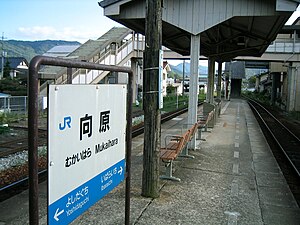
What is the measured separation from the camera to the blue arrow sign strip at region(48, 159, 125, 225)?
2.20 metres

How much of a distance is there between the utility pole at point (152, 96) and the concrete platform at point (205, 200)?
348 millimetres

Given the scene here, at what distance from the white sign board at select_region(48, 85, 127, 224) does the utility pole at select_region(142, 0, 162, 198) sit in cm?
158

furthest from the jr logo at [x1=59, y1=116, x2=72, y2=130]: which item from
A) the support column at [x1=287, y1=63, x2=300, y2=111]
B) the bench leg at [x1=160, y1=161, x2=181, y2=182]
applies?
the support column at [x1=287, y1=63, x2=300, y2=111]

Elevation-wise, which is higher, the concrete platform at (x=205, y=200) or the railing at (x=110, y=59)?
the railing at (x=110, y=59)

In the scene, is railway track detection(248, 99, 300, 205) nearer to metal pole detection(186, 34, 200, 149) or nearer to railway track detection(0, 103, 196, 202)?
metal pole detection(186, 34, 200, 149)

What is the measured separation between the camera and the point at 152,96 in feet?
15.7

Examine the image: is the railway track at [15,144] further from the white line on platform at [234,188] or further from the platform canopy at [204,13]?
the white line on platform at [234,188]

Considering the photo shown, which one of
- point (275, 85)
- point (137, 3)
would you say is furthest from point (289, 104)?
point (137, 3)

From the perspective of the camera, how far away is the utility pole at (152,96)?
15.3 ft

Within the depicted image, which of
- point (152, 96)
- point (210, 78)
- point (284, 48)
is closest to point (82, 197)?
point (152, 96)

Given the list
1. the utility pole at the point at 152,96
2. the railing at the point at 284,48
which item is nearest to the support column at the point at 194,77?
the utility pole at the point at 152,96

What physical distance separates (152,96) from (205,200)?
1.83m

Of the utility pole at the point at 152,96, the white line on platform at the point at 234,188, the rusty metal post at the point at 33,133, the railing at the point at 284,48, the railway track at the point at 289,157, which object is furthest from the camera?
the railing at the point at 284,48

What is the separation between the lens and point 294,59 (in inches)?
950
